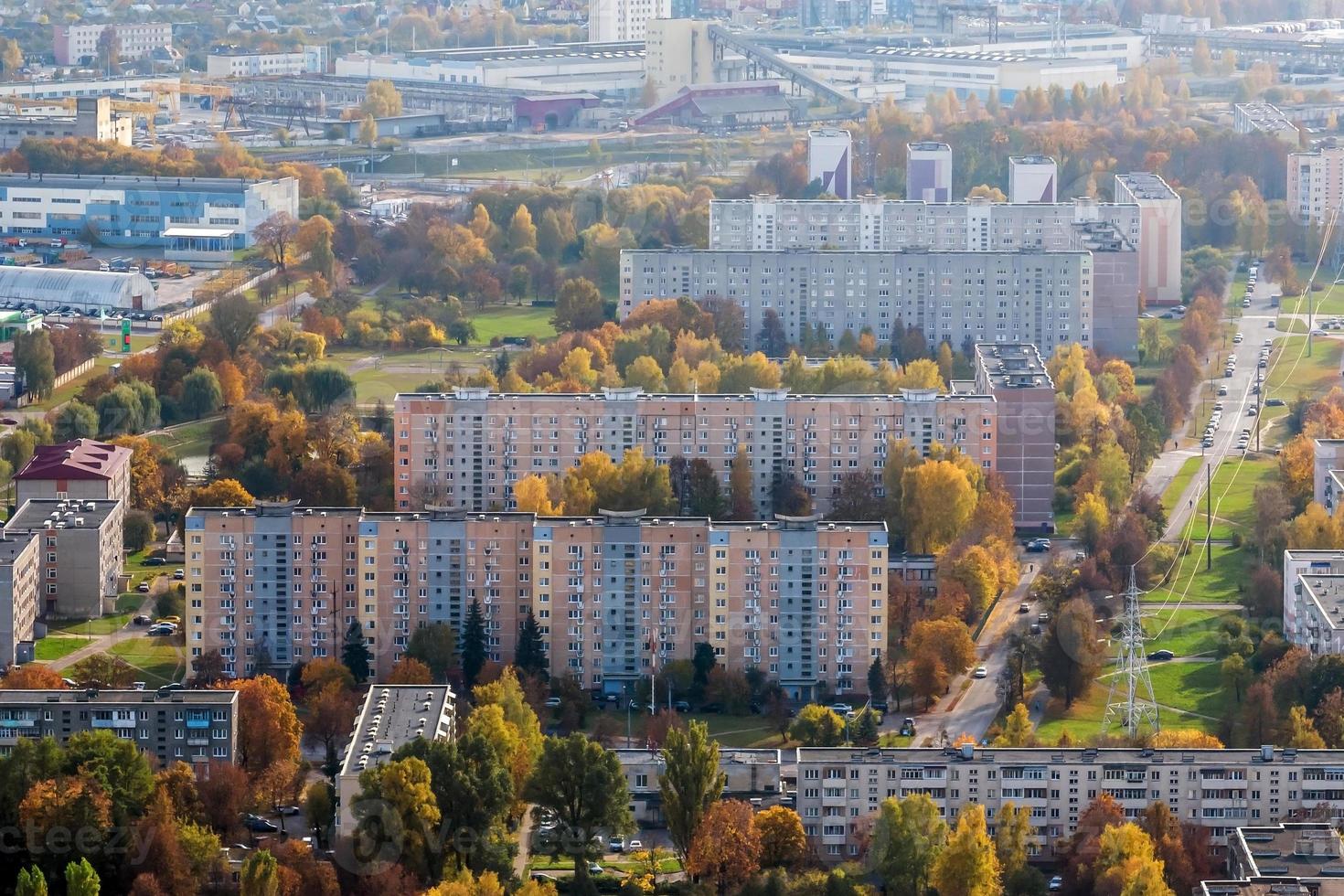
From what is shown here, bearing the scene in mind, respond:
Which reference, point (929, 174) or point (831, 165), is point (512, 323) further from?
point (929, 174)

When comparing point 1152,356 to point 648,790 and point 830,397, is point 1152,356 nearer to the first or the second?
point 830,397

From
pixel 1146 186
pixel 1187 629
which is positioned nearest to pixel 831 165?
pixel 1146 186

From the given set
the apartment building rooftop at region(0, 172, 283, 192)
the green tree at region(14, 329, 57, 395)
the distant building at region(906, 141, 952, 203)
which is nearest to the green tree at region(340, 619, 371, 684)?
the green tree at region(14, 329, 57, 395)

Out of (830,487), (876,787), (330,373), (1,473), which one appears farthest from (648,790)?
(330,373)

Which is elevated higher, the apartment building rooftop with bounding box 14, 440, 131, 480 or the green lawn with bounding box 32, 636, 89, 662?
the apartment building rooftop with bounding box 14, 440, 131, 480

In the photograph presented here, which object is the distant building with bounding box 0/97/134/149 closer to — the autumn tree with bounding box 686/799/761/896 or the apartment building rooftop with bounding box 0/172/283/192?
the apartment building rooftop with bounding box 0/172/283/192

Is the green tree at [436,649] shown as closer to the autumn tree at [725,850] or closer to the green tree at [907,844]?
the autumn tree at [725,850]

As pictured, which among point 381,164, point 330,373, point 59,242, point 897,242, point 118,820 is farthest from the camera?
point 381,164
